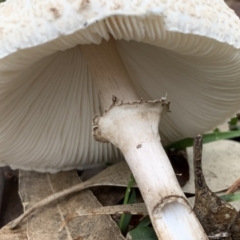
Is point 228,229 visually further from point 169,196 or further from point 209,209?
point 169,196

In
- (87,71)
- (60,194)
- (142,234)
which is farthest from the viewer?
(87,71)

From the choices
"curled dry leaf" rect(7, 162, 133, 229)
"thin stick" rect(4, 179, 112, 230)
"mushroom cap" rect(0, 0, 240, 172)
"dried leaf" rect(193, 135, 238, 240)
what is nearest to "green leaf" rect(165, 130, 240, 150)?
"mushroom cap" rect(0, 0, 240, 172)

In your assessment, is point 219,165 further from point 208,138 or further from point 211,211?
point 211,211

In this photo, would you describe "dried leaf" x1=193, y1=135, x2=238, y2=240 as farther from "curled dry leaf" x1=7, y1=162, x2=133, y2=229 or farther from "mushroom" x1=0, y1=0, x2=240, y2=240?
"curled dry leaf" x1=7, y1=162, x2=133, y2=229

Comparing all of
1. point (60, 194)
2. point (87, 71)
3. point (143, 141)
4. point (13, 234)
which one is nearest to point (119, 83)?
point (143, 141)

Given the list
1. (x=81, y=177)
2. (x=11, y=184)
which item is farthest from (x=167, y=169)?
(x=11, y=184)

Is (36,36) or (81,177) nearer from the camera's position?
(36,36)
